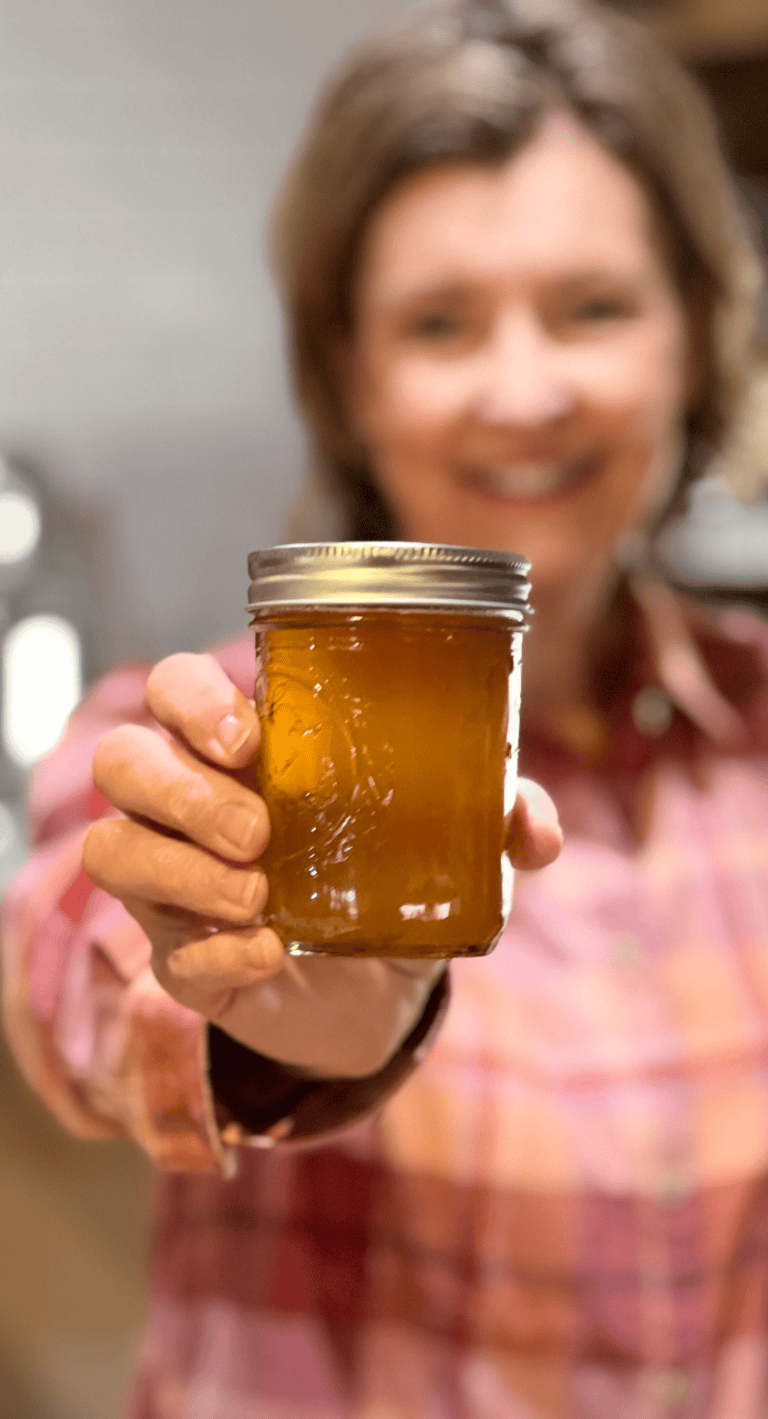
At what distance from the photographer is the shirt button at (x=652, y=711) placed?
0.81 meters

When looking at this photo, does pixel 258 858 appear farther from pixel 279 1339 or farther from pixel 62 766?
pixel 279 1339

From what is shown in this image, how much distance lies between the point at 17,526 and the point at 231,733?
40 centimetres

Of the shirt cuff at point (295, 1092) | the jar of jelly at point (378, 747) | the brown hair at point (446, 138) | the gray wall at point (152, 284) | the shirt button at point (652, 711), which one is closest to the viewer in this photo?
the jar of jelly at point (378, 747)

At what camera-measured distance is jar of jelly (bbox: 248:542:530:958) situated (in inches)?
12.6

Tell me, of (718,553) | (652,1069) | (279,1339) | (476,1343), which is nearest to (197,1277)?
(279,1339)

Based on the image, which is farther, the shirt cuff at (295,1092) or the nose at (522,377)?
the nose at (522,377)

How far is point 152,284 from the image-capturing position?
63 cm

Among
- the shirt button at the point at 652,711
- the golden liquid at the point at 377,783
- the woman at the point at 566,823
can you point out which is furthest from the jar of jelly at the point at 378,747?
the shirt button at the point at 652,711

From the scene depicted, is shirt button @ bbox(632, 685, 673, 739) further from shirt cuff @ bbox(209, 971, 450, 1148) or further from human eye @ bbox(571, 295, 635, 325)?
shirt cuff @ bbox(209, 971, 450, 1148)

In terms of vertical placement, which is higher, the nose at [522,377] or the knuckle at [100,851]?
the nose at [522,377]

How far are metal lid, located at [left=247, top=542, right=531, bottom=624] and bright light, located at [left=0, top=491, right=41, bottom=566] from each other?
0.34 m

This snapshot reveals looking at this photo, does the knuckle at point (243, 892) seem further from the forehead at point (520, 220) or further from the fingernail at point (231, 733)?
the forehead at point (520, 220)

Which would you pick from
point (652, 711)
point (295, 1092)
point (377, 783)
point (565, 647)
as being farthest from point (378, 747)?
point (652, 711)

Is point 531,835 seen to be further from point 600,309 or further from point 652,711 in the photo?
point 652,711
